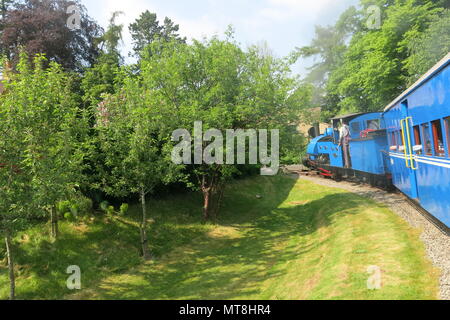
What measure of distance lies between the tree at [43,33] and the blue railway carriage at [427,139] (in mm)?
22444

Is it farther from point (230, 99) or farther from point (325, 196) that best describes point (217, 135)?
point (325, 196)

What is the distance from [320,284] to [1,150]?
26.9 feet

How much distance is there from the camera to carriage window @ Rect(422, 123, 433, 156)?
7613mm

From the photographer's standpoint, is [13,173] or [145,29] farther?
[145,29]

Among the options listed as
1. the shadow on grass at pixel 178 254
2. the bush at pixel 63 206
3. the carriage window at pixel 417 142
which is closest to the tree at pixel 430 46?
the shadow on grass at pixel 178 254

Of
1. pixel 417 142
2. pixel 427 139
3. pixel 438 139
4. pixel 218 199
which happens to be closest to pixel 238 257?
pixel 218 199

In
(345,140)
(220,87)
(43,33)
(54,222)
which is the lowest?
(54,222)

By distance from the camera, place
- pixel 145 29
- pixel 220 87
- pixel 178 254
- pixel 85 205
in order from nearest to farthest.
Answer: pixel 178 254
pixel 85 205
pixel 220 87
pixel 145 29

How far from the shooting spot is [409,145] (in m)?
9.22

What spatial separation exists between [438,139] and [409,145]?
234cm

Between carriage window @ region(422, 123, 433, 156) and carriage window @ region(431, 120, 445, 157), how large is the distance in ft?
1.28

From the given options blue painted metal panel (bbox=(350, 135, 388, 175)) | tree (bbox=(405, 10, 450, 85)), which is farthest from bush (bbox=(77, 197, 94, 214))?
tree (bbox=(405, 10, 450, 85))

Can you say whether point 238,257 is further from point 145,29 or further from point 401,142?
point 145,29

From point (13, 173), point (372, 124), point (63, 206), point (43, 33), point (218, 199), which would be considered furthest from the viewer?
point (43, 33)
